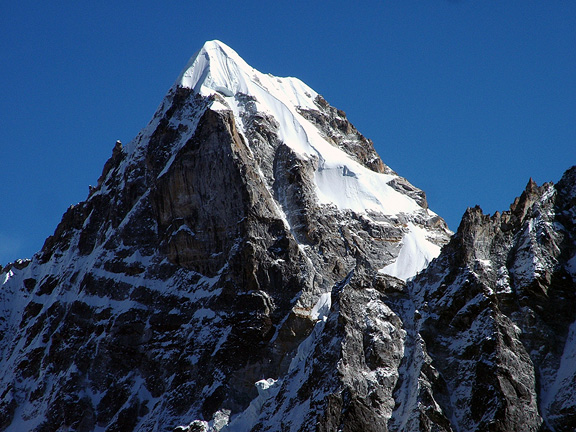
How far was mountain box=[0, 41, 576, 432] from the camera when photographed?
107 meters

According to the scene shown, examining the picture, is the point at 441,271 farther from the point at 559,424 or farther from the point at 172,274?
the point at 172,274

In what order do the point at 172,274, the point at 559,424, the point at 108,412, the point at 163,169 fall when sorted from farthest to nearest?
the point at 163,169, the point at 172,274, the point at 108,412, the point at 559,424

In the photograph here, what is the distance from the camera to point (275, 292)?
443ft

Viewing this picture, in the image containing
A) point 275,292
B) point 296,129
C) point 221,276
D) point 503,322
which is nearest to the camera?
point 503,322

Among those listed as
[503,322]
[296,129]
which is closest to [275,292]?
[503,322]

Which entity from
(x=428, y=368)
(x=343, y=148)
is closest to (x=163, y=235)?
(x=343, y=148)

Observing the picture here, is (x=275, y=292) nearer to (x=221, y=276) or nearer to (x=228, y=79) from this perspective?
(x=221, y=276)

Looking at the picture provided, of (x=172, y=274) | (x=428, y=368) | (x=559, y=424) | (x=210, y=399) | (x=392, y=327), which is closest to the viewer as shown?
(x=559, y=424)

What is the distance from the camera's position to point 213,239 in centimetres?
14212

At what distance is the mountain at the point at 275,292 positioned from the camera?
106562 mm

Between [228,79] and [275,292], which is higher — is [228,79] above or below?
above

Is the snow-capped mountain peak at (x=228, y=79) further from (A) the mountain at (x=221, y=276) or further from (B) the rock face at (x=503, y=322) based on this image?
(B) the rock face at (x=503, y=322)

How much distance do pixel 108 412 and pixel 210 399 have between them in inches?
664

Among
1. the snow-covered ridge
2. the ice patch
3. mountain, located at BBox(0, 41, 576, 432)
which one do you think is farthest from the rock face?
the snow-covered ridge
